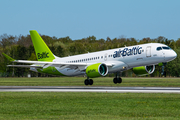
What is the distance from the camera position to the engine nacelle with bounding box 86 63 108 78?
134 ft

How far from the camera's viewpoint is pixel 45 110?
1661cm

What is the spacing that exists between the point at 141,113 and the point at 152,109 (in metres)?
1.58

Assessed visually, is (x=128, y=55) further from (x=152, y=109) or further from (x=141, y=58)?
(x=152, y=109)

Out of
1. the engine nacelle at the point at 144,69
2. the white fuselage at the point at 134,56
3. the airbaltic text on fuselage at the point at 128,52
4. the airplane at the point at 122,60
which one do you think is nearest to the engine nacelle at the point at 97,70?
the airplane at the point at 122,60

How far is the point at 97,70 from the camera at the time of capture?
4084 cm

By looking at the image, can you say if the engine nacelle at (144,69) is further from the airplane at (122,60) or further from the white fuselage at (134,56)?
the white fuselage at (134,56)

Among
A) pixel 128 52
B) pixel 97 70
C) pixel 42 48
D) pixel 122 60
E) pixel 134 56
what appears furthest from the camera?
pixel 42 48

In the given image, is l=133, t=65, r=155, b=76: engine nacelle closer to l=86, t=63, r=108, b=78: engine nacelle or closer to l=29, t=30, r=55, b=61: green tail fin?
l=86, t=63, r=108, b=78: engine nacelle

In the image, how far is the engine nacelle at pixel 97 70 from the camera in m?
40.9

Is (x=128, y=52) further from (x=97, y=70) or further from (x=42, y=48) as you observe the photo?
(x=42, y=48)

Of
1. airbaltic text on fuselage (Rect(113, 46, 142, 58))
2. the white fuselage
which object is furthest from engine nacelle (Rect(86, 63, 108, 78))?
airbaltic text on fuselage (Rect(113, 46, 142, 58))

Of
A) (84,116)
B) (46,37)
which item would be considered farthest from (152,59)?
(46,37)

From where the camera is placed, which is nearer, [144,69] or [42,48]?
[144,69]

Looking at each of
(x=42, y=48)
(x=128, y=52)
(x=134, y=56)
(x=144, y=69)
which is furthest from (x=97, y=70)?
(x=42, y=48)
